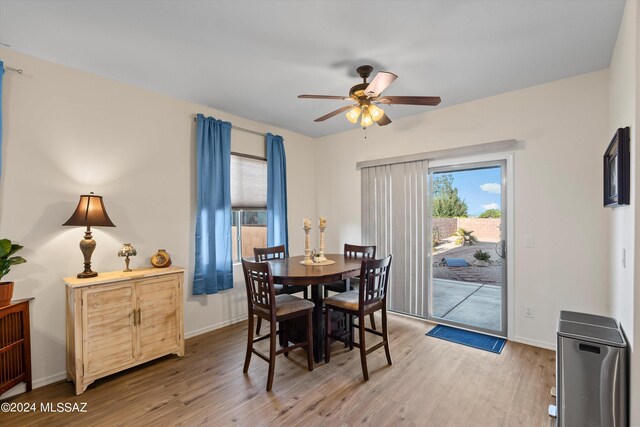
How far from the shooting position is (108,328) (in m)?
2.43

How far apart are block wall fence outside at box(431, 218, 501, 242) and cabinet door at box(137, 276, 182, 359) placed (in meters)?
3.16

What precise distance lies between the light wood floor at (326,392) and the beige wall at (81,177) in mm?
692

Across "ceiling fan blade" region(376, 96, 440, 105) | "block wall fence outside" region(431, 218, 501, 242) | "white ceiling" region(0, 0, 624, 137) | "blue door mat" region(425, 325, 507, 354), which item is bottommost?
"blue door mat" region(425, 325, 507, 354)

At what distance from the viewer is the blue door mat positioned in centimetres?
308

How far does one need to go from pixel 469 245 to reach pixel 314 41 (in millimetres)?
2887

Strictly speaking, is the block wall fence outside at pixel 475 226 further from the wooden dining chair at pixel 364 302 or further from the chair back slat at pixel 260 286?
the chair back slat at pixel 260 286

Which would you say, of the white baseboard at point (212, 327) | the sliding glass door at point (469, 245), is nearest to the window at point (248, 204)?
the white baseboard at point (212, 327)

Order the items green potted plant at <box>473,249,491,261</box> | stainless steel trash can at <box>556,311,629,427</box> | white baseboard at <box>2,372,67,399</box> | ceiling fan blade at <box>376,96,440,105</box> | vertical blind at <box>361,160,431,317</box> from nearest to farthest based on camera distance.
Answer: stainless steel trash can at <box>556,311,629,427</box>
white baseboard at <box>2,372,67,399</box>
ceiling fan blade at <box>376,96,440,105</box>
green potted plant at <box>473,249,491,261</box>
vertical blind at <box>361,160,431,317</box>

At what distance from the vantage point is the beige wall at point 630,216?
62.7 inches

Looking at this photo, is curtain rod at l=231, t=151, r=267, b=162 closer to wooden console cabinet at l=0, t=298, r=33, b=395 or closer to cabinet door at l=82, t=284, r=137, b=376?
cabinet door at l=82, t=284, r=137, b=376

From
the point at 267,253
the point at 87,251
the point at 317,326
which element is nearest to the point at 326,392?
the point at 317,326

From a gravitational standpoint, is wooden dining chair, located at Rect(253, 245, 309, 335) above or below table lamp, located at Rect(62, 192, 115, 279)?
below

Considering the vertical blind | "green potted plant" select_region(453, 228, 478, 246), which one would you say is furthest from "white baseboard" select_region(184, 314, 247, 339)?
"green potted plant" select_region(453, 228, 478, 246)

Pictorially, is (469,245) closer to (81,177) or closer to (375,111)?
(375,111)
